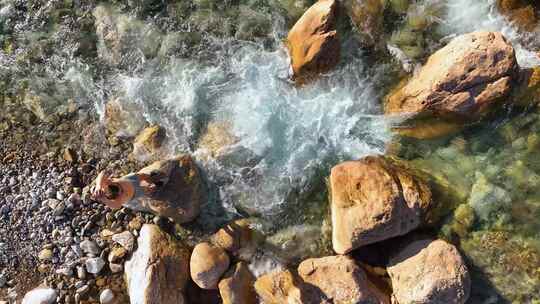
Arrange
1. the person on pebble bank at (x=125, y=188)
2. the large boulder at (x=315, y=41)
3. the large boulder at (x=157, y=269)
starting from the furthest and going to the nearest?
the large boulder at (x=315, y=41)
the large boulder at (x=157, y=269)
the person on pebble bank at (x=125, y=188)

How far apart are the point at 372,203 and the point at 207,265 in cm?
273

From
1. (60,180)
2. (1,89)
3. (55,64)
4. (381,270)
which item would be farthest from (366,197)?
(1,89)

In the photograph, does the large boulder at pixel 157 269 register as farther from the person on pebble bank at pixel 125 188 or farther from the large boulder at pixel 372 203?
the large boulder at pixel 372 203

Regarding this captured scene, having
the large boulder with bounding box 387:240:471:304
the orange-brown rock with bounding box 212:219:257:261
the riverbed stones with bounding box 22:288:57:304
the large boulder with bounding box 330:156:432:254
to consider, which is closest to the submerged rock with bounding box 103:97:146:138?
the orange-brown rock with bounding box 212:219:257:261

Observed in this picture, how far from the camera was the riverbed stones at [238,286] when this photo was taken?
718 cm

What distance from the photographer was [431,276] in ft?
21.8

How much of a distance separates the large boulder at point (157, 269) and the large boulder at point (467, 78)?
4459 mm

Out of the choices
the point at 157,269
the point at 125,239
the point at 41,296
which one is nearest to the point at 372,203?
the point at 157,269

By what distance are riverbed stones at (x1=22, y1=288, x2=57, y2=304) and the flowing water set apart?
2.85 m

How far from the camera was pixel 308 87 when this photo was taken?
309 inches

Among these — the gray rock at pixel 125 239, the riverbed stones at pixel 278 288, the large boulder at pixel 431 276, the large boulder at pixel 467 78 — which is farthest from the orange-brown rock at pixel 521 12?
the gray rock at pixel 125 239

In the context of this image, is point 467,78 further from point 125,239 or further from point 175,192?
point 125,239

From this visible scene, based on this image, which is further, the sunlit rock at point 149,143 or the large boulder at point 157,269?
the sunlit rock at point 149,143

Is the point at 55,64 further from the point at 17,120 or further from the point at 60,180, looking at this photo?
the point at 60,180
